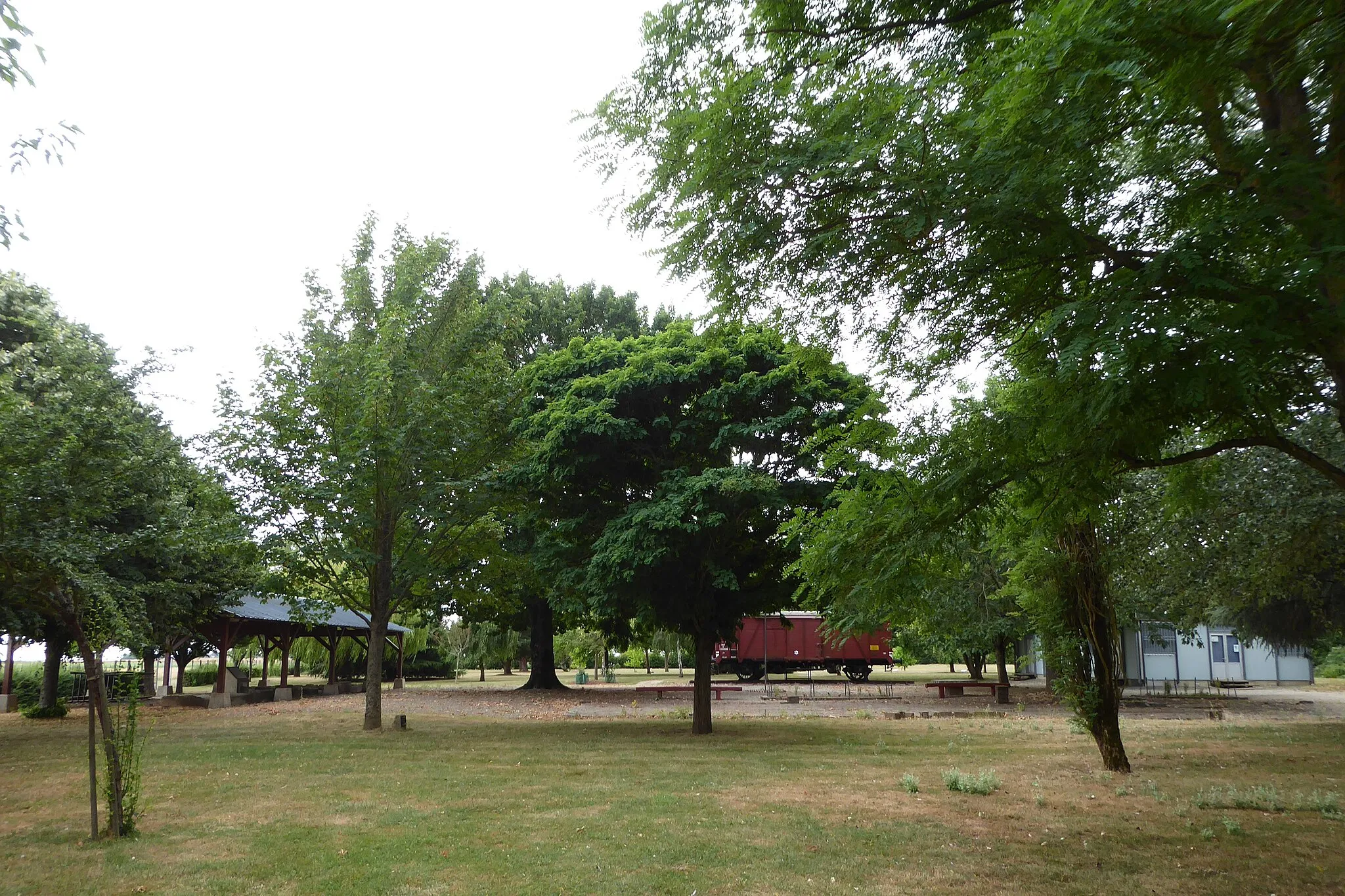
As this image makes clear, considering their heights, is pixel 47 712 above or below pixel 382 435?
below

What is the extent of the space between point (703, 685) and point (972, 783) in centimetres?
747

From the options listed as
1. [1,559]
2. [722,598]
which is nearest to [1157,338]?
[1,559]

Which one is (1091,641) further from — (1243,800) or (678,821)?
(678,821)

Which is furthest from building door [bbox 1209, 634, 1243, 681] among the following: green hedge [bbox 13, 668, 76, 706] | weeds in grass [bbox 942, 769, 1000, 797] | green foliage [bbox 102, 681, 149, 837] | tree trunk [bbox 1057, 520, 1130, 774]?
green hedge [bbox 13, 668, 76, 706]

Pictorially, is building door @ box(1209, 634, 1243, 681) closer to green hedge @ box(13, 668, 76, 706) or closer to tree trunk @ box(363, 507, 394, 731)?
tree trunk @ box(363, 507, 394, 731)

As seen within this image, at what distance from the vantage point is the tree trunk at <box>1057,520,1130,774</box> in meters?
10.3

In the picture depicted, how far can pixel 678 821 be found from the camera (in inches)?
312

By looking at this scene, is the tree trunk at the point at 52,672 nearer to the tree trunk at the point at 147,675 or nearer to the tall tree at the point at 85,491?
the tree trunk at the point at 147,675

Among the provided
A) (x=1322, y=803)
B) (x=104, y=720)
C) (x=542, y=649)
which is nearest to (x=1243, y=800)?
(x=1322, y=803)

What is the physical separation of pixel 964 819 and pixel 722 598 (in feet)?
26.6

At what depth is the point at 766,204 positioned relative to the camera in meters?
5.62

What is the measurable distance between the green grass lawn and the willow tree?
3837 millimetres

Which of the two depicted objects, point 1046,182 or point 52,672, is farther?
point 52,672

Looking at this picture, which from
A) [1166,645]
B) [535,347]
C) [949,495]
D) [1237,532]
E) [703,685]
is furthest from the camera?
[1166,645]
